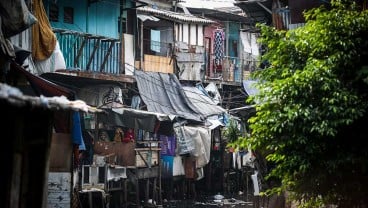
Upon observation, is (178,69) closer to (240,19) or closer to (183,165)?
(183,165)

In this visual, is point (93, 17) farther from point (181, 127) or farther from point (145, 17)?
point (181, 127)

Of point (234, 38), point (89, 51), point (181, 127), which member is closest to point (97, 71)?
point (89, 51)

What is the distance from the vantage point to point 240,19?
30.9m

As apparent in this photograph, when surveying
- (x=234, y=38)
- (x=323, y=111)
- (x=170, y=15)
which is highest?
(x=234, y=38)

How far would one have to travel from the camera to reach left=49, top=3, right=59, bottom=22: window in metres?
18.0

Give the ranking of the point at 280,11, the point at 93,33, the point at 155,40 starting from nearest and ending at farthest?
1. the point at 280,11
2. the point at 93,33
3. the point at 155,40

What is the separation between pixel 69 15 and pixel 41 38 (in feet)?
21.5

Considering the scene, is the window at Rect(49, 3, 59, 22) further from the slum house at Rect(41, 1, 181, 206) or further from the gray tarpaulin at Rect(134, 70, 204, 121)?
the gray tarpaulin at Rect(134, 70, 204, 121)

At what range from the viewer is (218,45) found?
28656 mm

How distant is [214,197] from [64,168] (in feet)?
46.4

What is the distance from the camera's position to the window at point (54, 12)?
707 inches

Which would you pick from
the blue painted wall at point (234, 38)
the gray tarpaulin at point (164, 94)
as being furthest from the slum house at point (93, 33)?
the blue painted wall at point (234, 38)

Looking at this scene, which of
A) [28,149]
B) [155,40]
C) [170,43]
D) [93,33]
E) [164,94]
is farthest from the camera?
[170,43]

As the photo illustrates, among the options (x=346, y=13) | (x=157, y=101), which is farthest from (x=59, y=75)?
(x=346, y=13)
